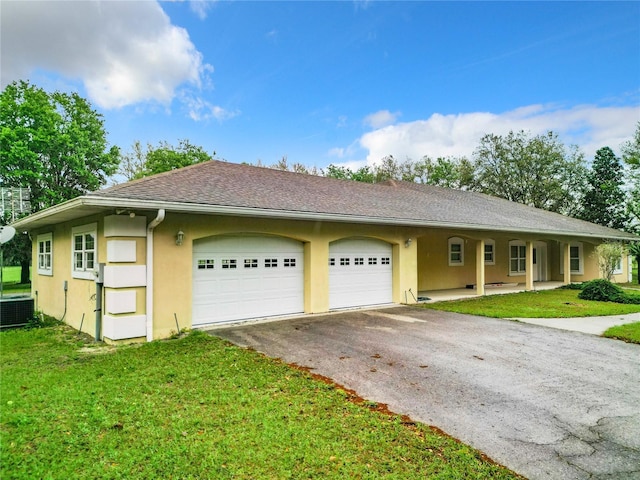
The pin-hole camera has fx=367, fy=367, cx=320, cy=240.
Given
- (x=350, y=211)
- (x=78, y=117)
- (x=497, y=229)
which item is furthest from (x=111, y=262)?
(x=78, y=117)

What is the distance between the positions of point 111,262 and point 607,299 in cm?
1565

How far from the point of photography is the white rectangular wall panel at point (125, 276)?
6766 millimetres

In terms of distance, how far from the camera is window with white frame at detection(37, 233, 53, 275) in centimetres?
1097

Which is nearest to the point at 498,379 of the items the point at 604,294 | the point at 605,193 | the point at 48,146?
the point at 604,294

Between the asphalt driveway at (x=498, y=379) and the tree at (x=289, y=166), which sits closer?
the asphalt driveway at (x=498, y=379)

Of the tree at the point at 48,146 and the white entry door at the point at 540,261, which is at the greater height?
the tree at the point at 48,146

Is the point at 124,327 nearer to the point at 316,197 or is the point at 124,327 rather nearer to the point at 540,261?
the point at 316,197

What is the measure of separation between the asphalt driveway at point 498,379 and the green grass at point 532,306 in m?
1.68

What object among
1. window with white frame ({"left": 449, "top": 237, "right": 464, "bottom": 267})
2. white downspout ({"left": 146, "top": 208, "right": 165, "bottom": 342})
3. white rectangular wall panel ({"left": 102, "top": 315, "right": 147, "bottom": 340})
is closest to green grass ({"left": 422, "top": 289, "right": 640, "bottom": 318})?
window with white frame ({"left": 449, "top": 237, "right": 464, "bottom": 267})

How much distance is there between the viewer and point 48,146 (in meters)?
22.5

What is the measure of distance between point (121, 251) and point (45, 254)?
6843mm

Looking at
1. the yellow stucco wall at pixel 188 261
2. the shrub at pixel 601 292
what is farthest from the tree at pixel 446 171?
the shrub at pixel 601 292

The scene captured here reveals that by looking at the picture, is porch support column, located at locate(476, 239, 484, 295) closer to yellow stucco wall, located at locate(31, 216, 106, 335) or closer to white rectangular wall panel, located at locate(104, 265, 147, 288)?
white rectangular wall panel, located at locate(104, 265, 147, 288)

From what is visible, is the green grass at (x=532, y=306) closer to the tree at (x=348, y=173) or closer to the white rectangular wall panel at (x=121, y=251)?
the white rectangular wall panel at (x=121, y=251)
